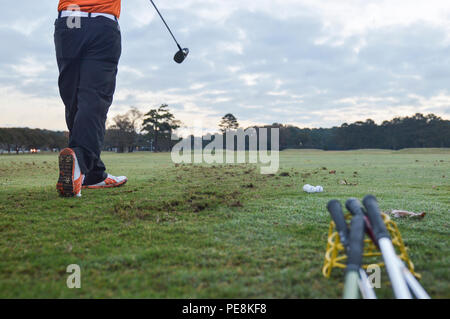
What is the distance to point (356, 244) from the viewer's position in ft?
5.03

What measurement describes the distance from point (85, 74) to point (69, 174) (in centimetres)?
140

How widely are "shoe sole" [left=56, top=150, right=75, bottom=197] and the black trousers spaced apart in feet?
0.62

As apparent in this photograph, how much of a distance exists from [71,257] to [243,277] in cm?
113

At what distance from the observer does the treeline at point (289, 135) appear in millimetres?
66194

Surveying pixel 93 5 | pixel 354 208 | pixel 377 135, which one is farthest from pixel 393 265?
pixel 377 135

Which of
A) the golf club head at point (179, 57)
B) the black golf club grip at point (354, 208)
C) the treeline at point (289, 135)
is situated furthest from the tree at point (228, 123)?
the black golf club grip at point (354, 208)

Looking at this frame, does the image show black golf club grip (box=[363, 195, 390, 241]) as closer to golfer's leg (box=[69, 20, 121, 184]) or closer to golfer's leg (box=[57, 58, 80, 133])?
golfer's leg (box=[69, 20, 121, 184])

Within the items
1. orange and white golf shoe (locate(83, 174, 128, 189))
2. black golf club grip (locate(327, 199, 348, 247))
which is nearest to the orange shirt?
orange and white golf shoe (locate(83, 174, 128, 189))

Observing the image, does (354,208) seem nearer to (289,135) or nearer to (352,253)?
(352,253)
